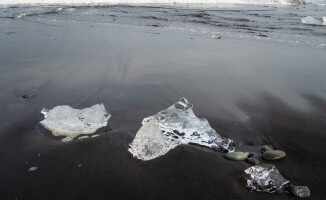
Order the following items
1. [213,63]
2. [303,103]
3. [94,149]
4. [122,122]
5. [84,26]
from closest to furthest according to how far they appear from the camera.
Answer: [94,149]
[122,122]
[303,103]
[213,63]
[84,26]

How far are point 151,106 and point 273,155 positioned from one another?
1.71m

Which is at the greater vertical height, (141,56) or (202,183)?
(141,56)

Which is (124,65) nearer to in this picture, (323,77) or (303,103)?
(303,103)

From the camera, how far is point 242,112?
11.7 ft

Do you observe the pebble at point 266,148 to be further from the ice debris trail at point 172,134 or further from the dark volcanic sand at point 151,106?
the ice debris trail at point 172,134

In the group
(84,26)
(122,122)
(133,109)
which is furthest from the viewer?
(84,26)

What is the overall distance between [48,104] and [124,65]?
201 centimetres

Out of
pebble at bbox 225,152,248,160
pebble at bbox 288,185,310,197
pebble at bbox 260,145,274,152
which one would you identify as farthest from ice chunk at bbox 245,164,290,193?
pebble at bbox 260,145,274,152

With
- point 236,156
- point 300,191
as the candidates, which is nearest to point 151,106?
point 236,156

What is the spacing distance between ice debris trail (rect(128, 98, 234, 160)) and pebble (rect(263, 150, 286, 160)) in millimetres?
344

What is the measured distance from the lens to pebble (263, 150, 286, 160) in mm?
2602

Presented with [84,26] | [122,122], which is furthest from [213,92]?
[84,26]

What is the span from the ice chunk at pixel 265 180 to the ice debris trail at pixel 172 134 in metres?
0.45

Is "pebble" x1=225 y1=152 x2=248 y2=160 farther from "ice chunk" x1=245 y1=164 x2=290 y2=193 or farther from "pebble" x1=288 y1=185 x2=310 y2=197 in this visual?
"pebble" x1=288 y1=185 x2=310 y2=197
